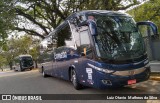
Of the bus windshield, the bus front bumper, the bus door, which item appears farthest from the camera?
the bus door

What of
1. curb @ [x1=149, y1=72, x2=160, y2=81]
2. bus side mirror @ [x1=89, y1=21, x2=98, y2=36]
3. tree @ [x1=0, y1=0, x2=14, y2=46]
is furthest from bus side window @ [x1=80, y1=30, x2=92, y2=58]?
tree @ [x1=0, y1=0, x2=14, y2=46]

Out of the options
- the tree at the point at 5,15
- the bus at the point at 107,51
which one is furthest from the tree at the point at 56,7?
the bus at the point at 107,51

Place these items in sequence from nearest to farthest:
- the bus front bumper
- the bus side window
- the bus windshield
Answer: the bus front bumper → the bus windshield → the bus side window

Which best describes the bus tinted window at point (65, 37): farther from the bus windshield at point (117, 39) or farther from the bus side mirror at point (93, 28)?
the bus side mirror at point (93, 28)

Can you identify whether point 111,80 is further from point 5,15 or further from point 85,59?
point 5,15

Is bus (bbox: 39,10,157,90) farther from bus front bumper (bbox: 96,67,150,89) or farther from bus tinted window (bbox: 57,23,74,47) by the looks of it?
bus tinted window (bbox: 57,23,74,47)

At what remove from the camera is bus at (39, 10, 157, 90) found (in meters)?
8.53

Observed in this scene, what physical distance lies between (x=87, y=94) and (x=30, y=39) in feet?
178

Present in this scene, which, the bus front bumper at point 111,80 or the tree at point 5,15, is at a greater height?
the tree at point 5,15

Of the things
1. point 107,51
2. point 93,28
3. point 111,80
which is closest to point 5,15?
point 93,28

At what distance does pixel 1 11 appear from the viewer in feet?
67.4

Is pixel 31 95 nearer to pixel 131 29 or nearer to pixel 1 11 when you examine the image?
pixel 131 29

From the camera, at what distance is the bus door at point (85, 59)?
910cm

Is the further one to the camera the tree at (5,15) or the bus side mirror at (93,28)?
the tree at (5,15)
